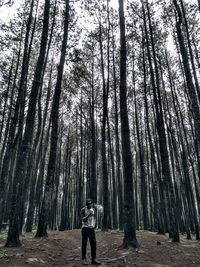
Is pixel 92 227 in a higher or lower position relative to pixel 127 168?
lower

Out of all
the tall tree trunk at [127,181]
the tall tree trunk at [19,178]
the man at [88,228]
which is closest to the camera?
the man at [88,228]

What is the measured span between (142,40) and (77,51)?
4.23 metres

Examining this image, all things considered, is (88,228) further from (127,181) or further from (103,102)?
(103,102)

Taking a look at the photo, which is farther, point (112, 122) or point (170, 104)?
point (112, 122)

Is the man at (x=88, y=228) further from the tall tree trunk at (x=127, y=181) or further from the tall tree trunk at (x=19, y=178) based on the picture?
the tall tree trunk at (x=19, y=178)

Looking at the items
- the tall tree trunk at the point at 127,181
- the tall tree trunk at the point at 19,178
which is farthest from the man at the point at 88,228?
the tall tree trunk at the point at 19,178

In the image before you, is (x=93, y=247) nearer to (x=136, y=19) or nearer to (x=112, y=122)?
(x=136, y=19)

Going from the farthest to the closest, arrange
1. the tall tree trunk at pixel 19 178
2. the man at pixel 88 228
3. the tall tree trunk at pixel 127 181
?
the tall tree trunk at pixel 127 181
the tall tree trunk at pixel 19 178
the man at pixel 88 228

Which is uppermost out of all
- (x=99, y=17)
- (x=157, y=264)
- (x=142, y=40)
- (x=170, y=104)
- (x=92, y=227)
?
(x=99, y=17)

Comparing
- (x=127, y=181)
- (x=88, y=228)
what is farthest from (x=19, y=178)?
(x=127, y=181)

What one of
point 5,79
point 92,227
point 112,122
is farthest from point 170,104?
point 92,227

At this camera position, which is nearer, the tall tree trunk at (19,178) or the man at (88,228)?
the man at (88,228)

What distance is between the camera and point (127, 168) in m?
9.94

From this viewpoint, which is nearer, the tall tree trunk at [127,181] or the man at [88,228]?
the man at [88,228]
